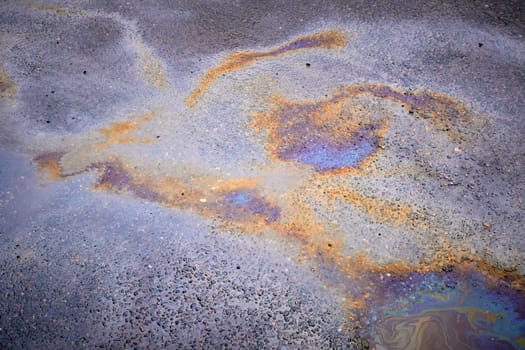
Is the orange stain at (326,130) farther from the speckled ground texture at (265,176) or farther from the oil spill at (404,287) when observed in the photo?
the oil spill at (404,287)

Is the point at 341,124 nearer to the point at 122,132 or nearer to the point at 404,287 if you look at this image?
the point at 404,287

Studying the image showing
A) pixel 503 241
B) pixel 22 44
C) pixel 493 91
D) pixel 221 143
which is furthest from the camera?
pixel 22 44

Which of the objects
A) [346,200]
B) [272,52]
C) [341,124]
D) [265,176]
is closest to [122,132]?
[265,176]

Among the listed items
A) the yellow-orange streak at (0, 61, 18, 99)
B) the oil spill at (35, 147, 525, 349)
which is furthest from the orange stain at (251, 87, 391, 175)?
the yellow-orange streak at (0, 61, 18, 99)

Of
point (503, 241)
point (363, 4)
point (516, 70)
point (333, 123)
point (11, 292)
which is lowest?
point (11, 292)

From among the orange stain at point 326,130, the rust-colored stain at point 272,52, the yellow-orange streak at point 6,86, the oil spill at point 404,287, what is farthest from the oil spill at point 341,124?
the yellow-orange streak at point 6,86

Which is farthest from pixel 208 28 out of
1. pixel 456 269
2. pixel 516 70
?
pixel 456 269

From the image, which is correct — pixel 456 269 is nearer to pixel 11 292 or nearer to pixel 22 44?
pixel 11 292
